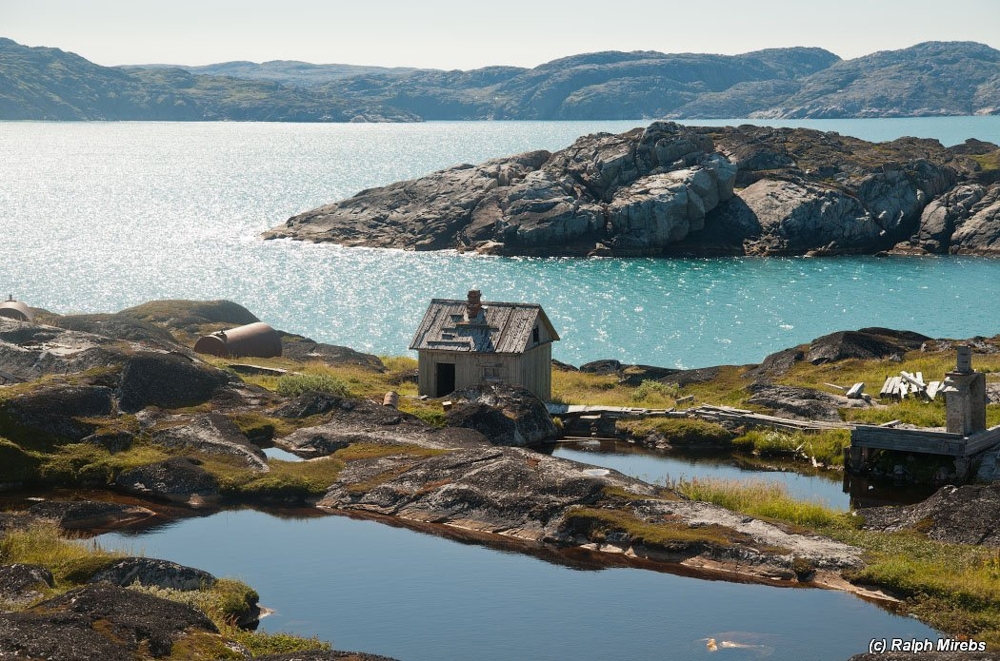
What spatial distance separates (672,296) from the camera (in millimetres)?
115250

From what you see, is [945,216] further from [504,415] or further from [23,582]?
[23,582]

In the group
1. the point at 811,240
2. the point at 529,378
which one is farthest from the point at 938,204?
the point at 529,378

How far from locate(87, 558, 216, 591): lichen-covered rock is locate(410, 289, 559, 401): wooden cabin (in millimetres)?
25366

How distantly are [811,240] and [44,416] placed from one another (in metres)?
111

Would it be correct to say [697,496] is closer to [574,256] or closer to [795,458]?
[795,458]

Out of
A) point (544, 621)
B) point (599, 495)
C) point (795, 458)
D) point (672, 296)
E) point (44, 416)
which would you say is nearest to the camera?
point (544, 621)

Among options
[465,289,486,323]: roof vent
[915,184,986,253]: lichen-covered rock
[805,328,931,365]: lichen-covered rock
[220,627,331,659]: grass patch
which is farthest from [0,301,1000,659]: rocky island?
[915,184,986,253]: lichen-covered rock

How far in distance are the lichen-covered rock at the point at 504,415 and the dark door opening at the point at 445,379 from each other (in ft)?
9.10

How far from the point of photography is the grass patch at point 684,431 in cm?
4969

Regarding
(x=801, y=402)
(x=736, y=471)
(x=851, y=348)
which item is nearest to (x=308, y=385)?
(x=736, y=471)

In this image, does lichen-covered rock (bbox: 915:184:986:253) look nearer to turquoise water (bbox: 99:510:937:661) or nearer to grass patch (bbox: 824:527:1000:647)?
grass patch (bbox: 824:527:1000:647)

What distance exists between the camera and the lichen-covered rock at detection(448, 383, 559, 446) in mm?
48031

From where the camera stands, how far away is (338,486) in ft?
134

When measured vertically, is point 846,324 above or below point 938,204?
below
